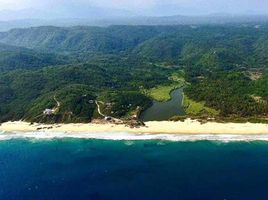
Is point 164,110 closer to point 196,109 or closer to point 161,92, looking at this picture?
point 196,109

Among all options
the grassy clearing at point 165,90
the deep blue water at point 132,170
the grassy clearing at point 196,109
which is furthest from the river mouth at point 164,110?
the deep blue water at point 132,170

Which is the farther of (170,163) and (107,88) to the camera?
(107,88)

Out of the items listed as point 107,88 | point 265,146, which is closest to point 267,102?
point 265,146

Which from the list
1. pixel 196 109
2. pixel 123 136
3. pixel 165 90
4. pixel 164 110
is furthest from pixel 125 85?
pixel 123 136

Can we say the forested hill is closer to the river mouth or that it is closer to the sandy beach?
the sandy beach

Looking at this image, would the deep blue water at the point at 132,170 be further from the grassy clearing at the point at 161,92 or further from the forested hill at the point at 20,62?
the forested hill at the point at 20,62

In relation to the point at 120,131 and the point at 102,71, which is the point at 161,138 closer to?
the point at 120,131
